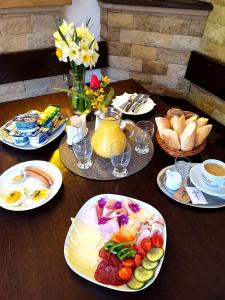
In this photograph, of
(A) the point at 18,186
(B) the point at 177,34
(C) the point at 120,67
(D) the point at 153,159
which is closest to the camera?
Result: (A) the point at 18,186

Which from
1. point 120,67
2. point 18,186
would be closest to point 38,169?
point 18,186

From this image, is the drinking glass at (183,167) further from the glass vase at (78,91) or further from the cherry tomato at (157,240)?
the glass vase at (78,91)

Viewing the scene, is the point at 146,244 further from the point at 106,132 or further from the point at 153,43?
the point at 153,43

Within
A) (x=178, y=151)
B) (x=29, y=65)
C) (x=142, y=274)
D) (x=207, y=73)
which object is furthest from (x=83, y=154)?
(x=207, y=73)

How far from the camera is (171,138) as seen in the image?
Answer: 0.85 metres

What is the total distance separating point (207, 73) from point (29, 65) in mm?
1147

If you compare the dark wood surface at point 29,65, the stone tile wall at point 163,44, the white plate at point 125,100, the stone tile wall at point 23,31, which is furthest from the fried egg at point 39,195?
the stone tile wall at point 163,44

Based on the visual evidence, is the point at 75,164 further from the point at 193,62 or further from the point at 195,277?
the point at 193,62

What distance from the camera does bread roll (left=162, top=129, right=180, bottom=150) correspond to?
0.85 metres

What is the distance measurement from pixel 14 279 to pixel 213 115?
162 centimetres

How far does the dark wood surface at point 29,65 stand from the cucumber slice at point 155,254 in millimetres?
1397

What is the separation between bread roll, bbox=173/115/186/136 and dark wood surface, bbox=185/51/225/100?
75 centimetres

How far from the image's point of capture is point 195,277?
553mm

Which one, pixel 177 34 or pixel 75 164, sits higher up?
pixel 177 34
